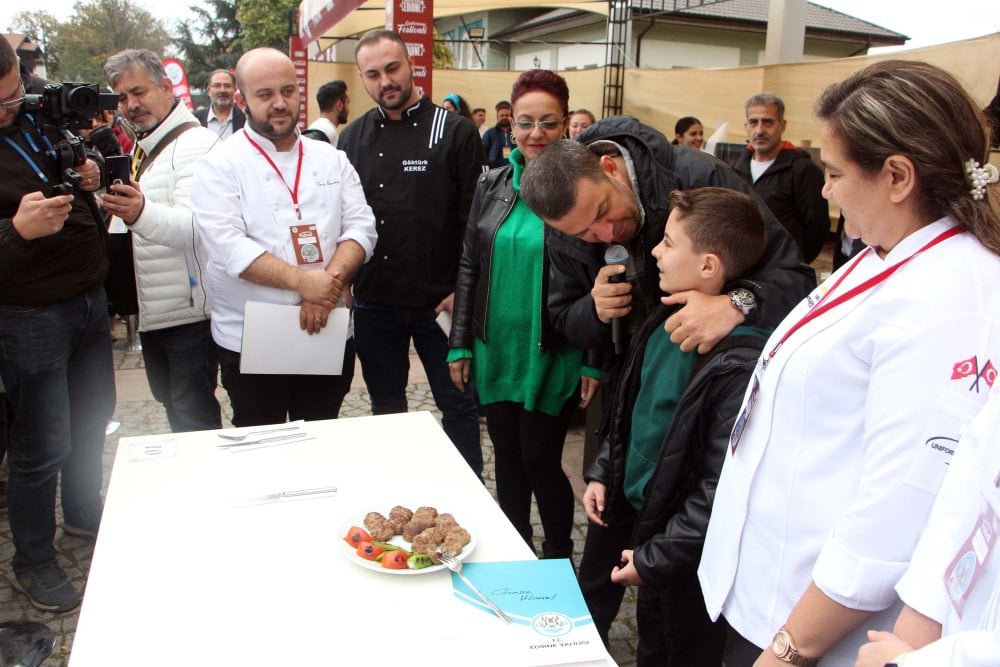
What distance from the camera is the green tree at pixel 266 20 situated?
28281 millimetres

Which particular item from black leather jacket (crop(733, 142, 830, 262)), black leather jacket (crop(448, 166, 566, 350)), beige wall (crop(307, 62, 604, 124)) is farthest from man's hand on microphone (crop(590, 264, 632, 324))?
beige wall (crop(307, 62, 604, 124))

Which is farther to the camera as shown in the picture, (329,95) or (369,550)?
(329,95)

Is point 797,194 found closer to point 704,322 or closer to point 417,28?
point 704,322

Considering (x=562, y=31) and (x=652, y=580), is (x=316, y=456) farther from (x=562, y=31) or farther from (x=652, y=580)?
(x=562, y=31)

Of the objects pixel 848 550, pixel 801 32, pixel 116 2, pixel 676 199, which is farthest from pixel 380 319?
pixel 116 2

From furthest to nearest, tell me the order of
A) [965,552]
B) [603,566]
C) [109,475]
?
[109,475] → [603,566] → [965,552]

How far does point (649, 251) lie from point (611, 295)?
18 centimetres

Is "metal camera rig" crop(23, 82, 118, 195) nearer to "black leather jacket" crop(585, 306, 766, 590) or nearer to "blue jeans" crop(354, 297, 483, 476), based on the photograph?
"blue jeans" crop(354, 297, 483, 476)

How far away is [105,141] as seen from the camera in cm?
268

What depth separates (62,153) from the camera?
2.42m

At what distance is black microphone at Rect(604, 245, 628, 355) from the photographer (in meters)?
1.99

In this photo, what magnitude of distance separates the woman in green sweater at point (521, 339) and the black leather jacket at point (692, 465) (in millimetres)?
805

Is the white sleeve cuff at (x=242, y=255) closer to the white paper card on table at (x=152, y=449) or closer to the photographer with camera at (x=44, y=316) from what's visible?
the photographer with camera at (x=44, y=316)

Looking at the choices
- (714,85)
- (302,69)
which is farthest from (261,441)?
(302,69)
